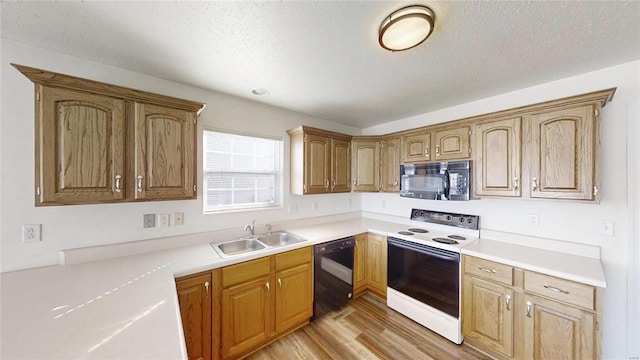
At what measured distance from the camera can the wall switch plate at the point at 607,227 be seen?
1.72 metres

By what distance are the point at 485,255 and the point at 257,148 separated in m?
2.53

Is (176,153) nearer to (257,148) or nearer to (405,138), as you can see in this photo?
(257,148)

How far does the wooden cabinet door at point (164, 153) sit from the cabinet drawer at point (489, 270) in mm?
2491

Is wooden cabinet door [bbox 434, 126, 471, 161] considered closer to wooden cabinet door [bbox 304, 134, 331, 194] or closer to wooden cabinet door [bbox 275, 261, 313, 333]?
wooden cabinet door [bbox 304, 134, 331, 194]

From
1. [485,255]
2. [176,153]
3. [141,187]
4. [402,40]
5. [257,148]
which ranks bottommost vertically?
[485,255]

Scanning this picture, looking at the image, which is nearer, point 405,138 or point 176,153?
point 176,153

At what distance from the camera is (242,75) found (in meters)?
1.89

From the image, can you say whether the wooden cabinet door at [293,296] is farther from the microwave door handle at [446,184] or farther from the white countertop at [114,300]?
the microwave door handle at [446,184]

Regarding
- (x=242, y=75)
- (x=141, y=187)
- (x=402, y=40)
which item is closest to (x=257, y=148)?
(x=242, y=75)

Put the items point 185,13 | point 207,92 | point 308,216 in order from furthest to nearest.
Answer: point 308,216 → point 207,92 → point 185,13

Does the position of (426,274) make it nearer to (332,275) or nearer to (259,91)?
(332,275)

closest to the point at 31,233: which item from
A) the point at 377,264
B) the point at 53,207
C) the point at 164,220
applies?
the point at 53,207

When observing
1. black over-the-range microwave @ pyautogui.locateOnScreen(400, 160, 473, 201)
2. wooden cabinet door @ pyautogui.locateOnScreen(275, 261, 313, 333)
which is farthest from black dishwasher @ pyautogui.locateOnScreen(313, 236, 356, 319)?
black over-the-range microwave @ pyautogui.locateOnScreen(400, 160, 473, 201)

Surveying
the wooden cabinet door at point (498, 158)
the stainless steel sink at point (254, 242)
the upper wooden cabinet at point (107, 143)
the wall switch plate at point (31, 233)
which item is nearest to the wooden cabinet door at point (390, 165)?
the wooden cabinet door at point (498, 158)
